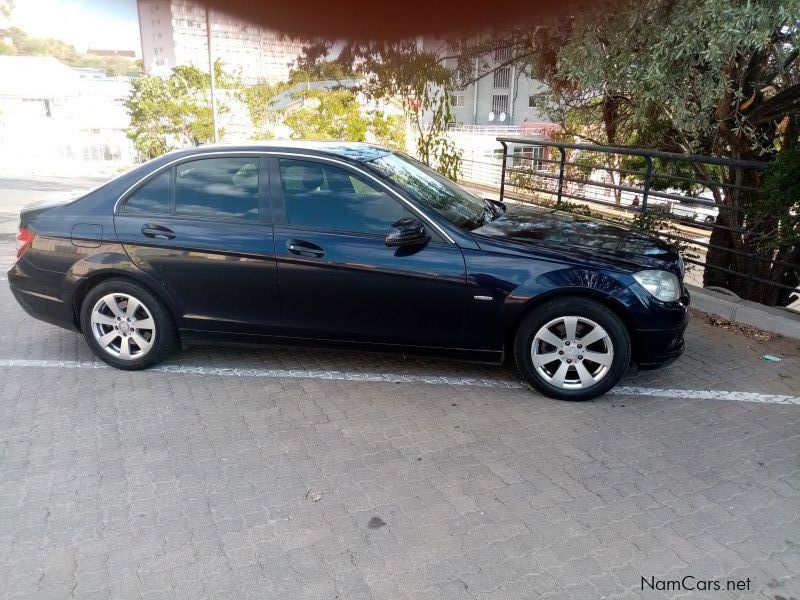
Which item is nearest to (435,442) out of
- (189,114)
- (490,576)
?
(490,576)

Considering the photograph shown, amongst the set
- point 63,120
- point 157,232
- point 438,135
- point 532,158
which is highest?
point 63,120

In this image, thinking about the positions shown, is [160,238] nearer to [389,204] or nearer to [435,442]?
[389,204]

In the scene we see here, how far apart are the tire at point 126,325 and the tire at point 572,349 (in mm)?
2455

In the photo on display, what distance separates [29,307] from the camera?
15.2 ft

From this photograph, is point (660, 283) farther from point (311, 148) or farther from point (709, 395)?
point (311, 148)

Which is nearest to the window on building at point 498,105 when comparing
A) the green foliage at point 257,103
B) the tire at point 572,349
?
the green foliage at point 257,103

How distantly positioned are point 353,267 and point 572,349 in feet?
4.88

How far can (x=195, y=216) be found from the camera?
4.28 m

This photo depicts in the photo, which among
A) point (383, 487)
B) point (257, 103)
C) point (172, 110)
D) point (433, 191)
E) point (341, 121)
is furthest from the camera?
point (172, 110)

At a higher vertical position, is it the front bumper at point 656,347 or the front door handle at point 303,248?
the front door handle at point 303,248

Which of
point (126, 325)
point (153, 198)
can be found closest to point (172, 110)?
point (153, 198)

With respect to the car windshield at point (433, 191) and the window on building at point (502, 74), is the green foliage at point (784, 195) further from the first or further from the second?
the window on building at point (502, 74)

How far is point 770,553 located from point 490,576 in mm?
1208

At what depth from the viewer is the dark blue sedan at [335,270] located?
397cm
